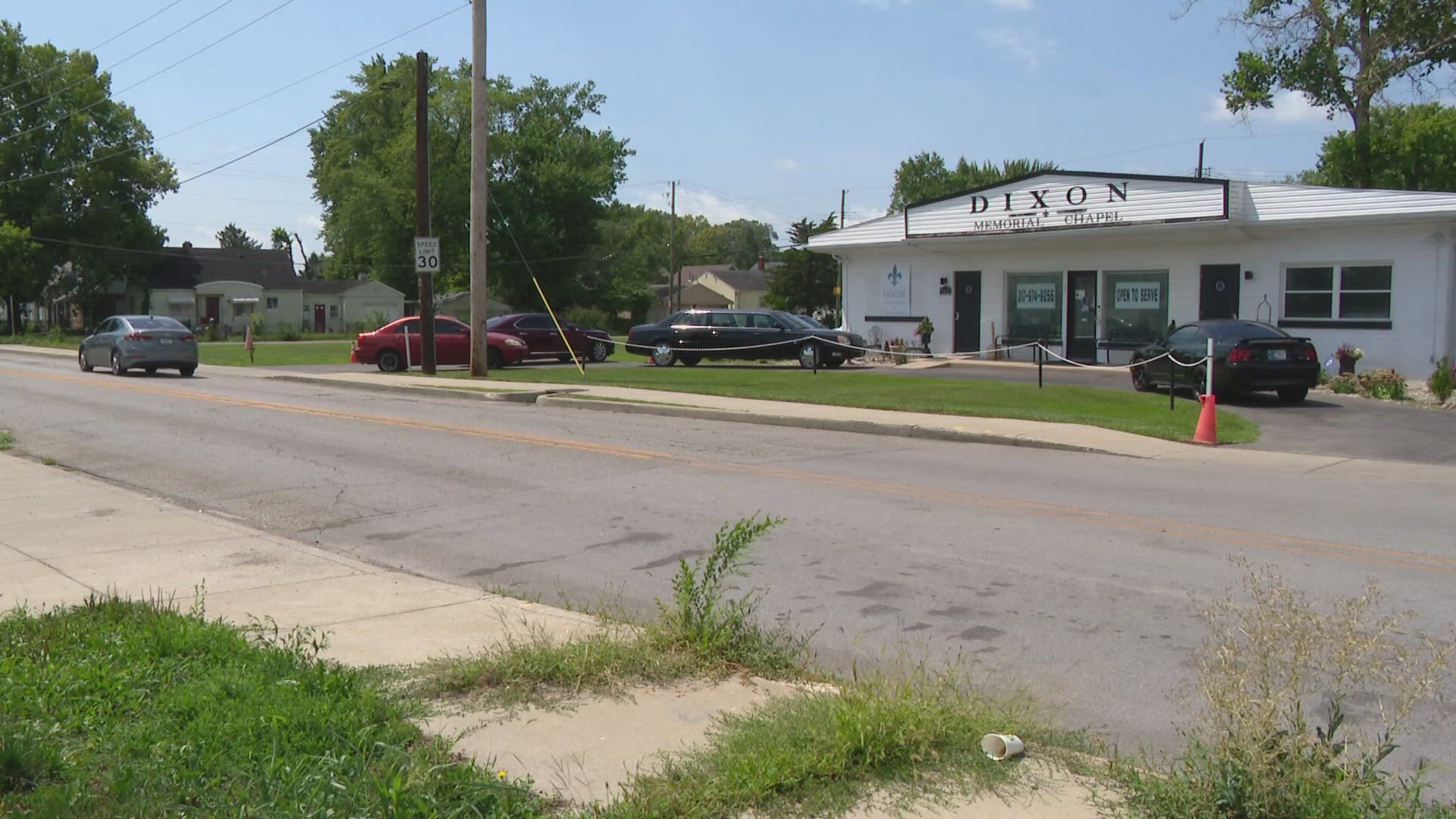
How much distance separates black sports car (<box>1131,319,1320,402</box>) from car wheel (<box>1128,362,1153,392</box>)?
152 centimetres

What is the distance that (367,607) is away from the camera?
711 cm

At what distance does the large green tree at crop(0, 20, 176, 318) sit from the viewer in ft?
229

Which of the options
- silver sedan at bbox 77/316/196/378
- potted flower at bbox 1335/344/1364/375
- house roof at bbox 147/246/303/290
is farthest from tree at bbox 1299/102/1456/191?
house roof at bbox 147/246/303/290

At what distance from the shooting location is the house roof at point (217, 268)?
78.6m

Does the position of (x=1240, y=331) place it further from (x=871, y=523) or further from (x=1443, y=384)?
(x=871, y=523)

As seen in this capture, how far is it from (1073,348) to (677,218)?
392 ft

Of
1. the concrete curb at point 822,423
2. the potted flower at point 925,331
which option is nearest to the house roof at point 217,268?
the potted flower at point 925,331

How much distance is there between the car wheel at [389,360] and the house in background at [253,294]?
44578 millimetres

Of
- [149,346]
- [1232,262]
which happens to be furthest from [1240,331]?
[149,346]

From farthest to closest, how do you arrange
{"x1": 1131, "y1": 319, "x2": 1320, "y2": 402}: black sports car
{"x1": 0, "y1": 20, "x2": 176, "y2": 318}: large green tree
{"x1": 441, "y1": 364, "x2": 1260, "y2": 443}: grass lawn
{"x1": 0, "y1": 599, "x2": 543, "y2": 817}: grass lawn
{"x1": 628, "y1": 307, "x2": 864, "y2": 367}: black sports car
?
{"x1": 0, "y1": 20, "x2": 176, "y2": 318}: large green tree, {"x1": 628, "y1": 307, "x2": 864, "y2": 367}: black sports car, {"x1": 1131, "y1": 319, "x2": 1320, "y2": 402}: black sports car, {"x1": 441, "y1": 364, "x2": 1260, "y2": 443}: grass lawn, {"x1": 0, "y1": 599, "x2": 543, "y2": 817}: grass lawn

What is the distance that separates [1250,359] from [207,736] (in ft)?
61.8

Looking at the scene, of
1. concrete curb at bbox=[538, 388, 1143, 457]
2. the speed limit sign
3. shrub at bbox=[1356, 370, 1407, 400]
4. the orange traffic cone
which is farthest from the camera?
the speed limit sign

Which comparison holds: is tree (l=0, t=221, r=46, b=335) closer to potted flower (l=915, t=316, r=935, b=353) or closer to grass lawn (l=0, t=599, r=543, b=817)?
potted flower (l=915, t=316, r=935, b=353)

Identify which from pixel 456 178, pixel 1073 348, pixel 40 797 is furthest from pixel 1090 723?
pixel 456 178
